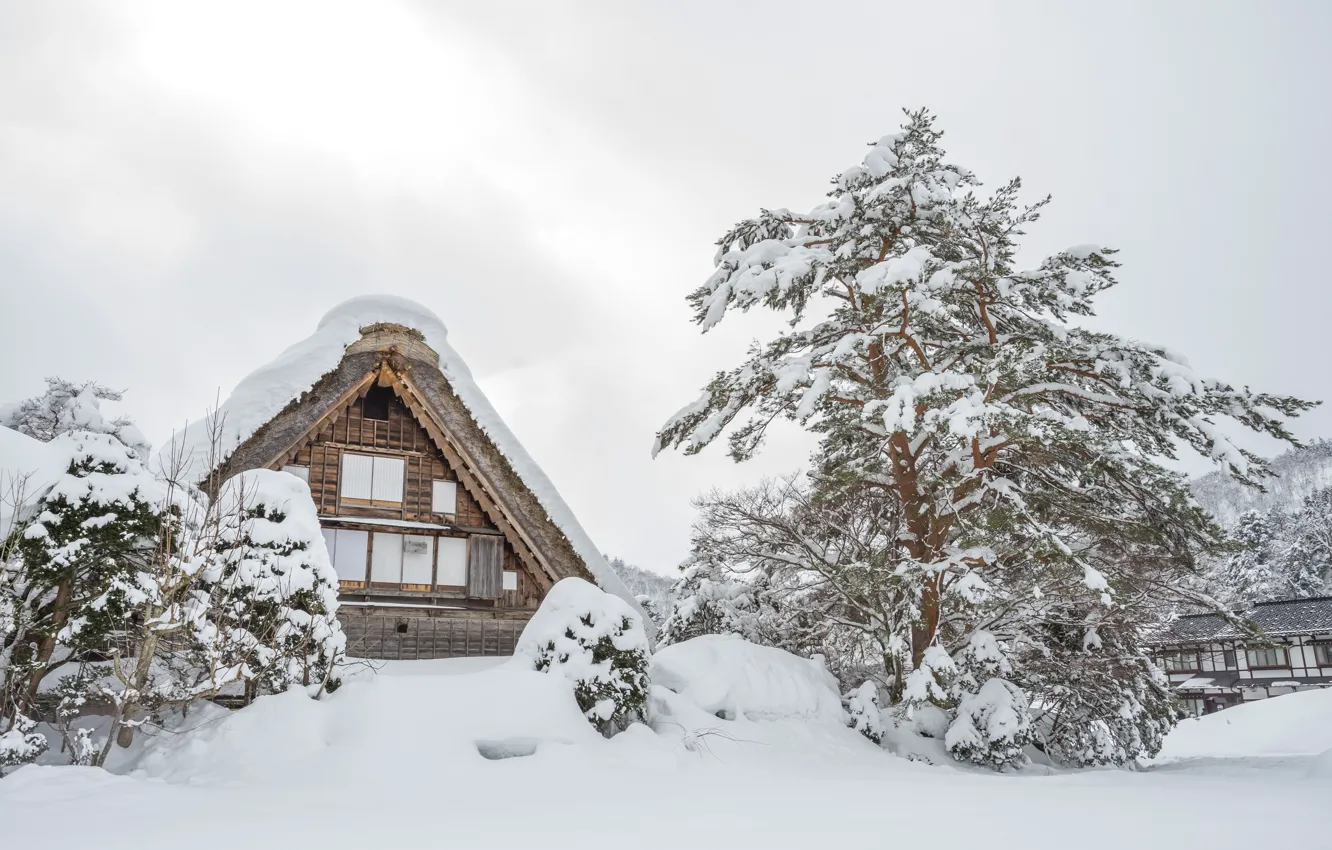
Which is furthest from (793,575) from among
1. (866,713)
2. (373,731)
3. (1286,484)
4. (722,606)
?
(1286,484)

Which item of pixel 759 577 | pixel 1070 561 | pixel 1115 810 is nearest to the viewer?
pixel 1115 810

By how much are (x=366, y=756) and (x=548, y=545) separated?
5.49 metres

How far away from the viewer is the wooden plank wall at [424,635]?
11.7m

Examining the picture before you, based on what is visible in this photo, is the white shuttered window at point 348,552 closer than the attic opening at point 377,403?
Yes

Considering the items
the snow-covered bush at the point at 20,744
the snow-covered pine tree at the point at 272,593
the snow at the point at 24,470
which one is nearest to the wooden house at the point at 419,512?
the snow-covered pine tree at the point at 272,593

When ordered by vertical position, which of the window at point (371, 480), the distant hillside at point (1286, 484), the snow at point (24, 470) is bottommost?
the snow at point (24, 470)

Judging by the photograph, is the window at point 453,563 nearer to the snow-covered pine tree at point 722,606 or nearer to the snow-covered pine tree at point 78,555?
the snow-covered pine tree at point 722,606

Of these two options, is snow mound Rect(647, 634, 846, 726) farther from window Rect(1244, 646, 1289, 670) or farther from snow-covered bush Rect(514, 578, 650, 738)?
window Rect(1244, 646, 1289, 670)

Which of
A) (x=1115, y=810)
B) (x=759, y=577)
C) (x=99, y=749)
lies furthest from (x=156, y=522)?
(x=759, y=577)

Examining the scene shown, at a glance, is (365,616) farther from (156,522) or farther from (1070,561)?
(1070,561)

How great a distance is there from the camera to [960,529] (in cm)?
1148

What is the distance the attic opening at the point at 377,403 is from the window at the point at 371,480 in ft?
2.16

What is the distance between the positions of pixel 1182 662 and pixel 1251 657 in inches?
103

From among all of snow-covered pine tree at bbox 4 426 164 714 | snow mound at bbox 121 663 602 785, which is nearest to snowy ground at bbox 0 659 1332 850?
snow mound at bbox 121 663 602 785
